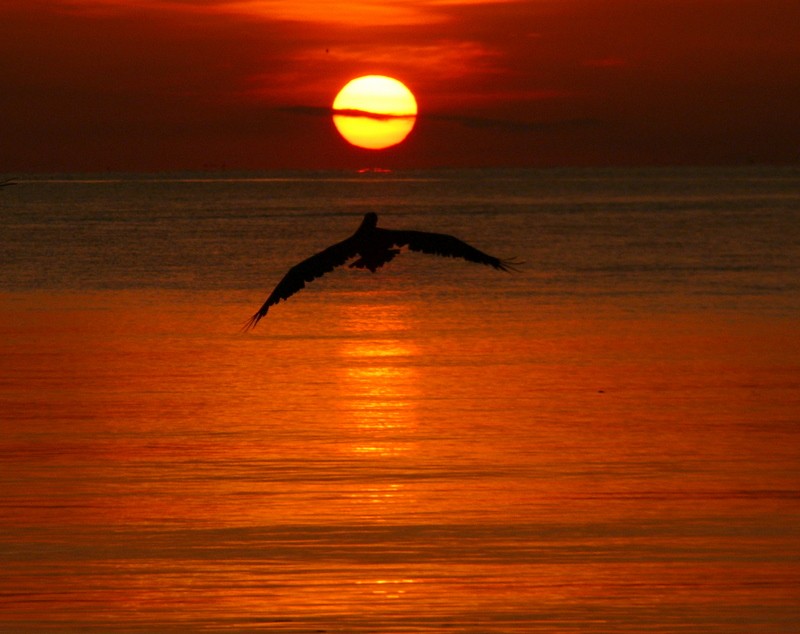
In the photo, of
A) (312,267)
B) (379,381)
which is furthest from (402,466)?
(379,381)

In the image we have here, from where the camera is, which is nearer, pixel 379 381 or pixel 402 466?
pixel 402 466

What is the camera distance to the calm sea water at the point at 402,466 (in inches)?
496

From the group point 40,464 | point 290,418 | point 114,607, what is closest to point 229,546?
point 114,607

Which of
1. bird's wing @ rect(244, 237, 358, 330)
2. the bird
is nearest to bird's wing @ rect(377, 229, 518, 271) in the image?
the bird

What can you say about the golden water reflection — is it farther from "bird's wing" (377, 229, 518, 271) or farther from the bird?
"bird's wing" (377, 229, 518, 271)

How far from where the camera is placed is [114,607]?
12.6 metres

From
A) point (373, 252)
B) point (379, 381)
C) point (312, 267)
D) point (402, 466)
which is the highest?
point (373, 252)

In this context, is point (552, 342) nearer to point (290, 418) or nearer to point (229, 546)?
point (290, 418)

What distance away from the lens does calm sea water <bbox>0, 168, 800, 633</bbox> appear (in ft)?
41.4

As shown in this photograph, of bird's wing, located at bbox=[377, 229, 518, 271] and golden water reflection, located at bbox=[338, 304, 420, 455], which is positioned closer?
bird's wing, located at bbox=[377, 229, 518, 271]

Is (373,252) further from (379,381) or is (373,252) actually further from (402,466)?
(379,381)

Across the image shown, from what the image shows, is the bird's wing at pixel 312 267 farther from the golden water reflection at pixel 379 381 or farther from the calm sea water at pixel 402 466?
the golden water reflection at pixel 379 381

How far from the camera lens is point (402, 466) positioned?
1705 centimetres

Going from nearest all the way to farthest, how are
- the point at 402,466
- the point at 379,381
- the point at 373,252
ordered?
the point at 373,252 < the point at 402,466 < the point at 379,381
